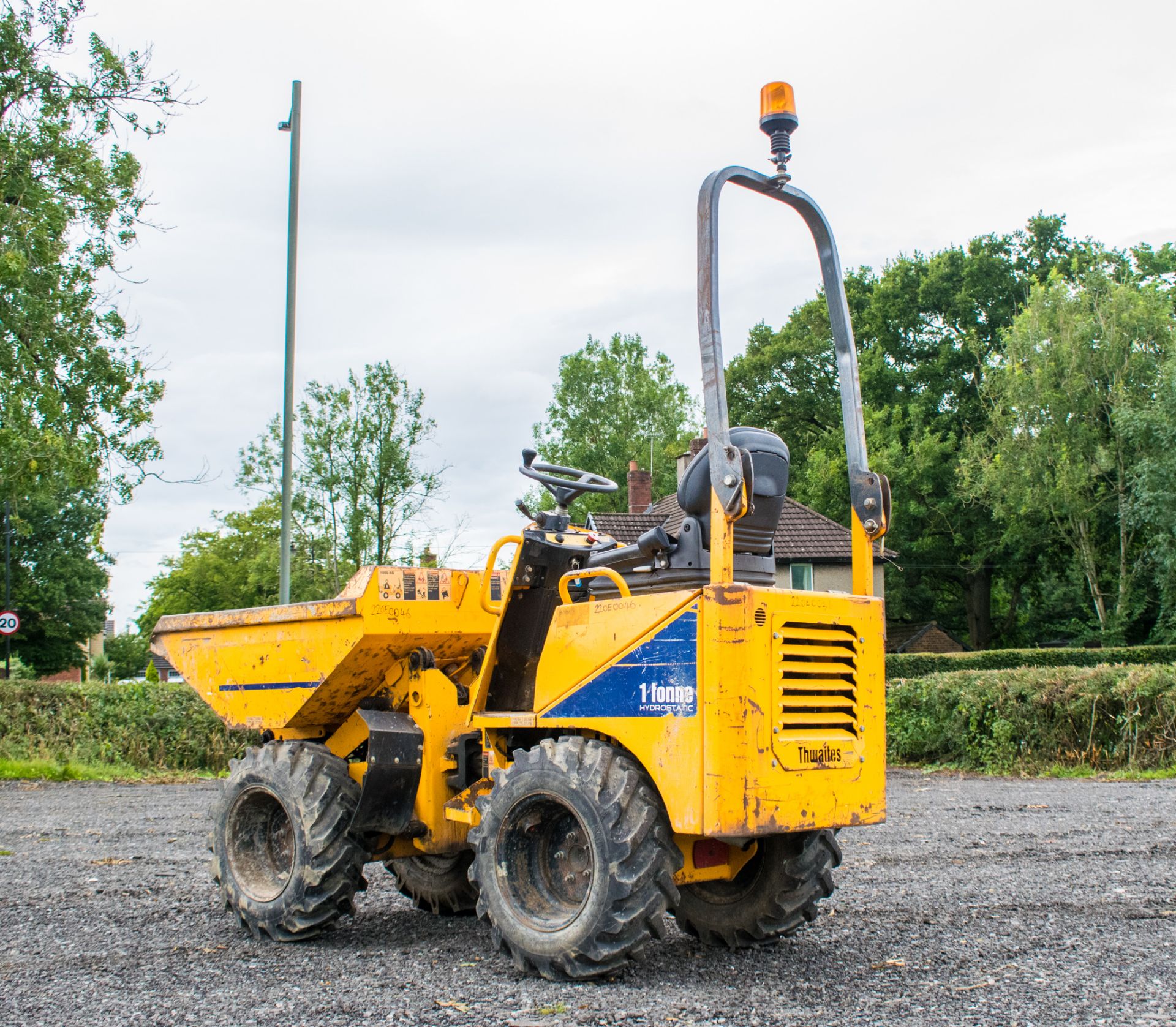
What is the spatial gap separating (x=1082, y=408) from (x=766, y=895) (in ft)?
124

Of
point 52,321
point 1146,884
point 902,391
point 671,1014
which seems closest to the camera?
point 671,1014

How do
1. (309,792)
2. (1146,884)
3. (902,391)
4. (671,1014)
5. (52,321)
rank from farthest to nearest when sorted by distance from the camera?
(902,391) → (52,321) → (1146,884) → (309,792) → (671,1014)

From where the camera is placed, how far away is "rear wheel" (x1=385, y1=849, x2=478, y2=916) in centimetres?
642

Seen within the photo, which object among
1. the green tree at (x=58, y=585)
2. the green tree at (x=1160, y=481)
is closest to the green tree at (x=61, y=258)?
the green tree at (x=1160, y=481)

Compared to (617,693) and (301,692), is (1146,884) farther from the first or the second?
(301,692)

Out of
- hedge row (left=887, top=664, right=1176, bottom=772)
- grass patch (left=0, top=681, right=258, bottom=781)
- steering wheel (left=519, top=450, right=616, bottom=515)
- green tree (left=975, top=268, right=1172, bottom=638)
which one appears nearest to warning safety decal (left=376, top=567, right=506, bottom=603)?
steering wheel (left=519, top=450, right=616, bottom=515)

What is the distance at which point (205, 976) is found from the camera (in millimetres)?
4988

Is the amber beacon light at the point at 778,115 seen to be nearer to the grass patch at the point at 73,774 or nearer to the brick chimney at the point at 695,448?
the brick chimney at the point at 695,448

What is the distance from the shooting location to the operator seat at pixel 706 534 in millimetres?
4949

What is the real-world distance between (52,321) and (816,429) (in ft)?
119

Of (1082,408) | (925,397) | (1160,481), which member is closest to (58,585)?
(925,397)

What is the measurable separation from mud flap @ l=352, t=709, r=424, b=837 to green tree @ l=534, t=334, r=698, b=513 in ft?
168

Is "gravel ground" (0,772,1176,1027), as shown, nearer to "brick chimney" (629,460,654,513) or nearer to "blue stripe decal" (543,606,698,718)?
"blue stripe decal" (543,606,698,718)

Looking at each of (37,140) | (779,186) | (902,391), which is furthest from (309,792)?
(902,391)
